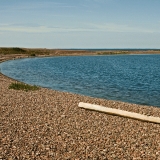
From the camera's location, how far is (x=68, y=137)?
45.3 ft

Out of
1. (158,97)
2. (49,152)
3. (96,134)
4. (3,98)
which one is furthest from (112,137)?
(158,97)

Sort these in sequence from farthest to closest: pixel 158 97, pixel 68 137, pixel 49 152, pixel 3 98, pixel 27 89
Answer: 1. pixel 158 97
2. pixel 27 89
3. pixel 3 98
4. pixel 68 137
5. pixel 49 152

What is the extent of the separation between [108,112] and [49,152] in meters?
8.03

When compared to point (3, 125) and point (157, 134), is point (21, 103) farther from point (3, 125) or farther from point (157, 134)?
point (157, 134)

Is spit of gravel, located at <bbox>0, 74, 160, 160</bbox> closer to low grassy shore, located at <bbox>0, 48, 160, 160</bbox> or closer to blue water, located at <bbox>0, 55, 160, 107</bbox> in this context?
low grassy shore, located at <bbox>0, 48, 160, 160</bbox>

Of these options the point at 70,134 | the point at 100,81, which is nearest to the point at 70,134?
the point at 70,134

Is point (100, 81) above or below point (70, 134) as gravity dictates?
below

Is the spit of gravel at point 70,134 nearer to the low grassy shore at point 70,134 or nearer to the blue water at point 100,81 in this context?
the low grassy shore at point 70,134

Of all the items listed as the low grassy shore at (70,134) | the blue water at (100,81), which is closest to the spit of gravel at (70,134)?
the low grassy shore at (70,134)

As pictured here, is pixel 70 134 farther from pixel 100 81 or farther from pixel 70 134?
pixel 100 81

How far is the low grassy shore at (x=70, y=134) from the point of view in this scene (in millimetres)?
11695

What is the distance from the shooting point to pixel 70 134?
46.9ft

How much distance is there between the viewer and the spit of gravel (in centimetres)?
1169

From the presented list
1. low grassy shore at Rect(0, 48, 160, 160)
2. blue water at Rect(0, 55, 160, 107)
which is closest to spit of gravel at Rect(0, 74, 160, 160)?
low grassy shore at Rect(0, 48, 160, 160)
